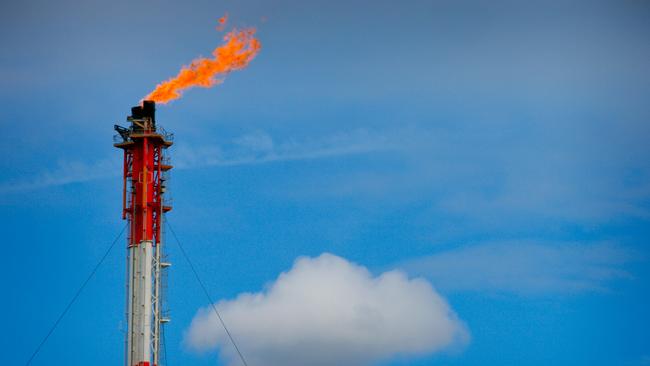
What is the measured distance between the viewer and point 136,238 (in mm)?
124125

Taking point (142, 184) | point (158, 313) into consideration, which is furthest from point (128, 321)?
point (142, 184)

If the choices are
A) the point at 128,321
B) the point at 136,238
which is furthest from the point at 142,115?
the point at 128,321

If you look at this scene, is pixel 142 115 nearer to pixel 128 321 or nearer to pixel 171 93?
pixel 171 93

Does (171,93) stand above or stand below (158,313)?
above

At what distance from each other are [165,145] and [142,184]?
4.72 m

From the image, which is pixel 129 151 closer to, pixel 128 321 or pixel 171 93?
pixel 171 93

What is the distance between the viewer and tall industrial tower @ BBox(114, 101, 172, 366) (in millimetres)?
121938

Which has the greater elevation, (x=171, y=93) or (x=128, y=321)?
(x=171, y=93)

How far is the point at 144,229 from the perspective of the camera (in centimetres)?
12400

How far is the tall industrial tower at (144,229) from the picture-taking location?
Result: 400 feet

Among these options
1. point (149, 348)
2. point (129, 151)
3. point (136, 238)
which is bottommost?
point (149, 348)

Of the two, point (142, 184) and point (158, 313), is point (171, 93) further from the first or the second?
point (158, 313)

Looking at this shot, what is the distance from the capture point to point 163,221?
125812 millimetres

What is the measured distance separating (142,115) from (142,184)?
6.76 meters
